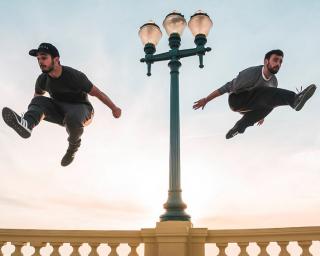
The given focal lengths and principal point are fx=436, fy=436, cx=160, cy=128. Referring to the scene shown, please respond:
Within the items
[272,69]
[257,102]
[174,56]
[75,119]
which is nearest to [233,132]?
[257,102]

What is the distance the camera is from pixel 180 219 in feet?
22.9

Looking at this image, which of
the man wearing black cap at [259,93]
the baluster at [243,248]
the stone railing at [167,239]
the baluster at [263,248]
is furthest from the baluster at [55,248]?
the man wearing black cap at [259,93]

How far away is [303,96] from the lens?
5.60 meters

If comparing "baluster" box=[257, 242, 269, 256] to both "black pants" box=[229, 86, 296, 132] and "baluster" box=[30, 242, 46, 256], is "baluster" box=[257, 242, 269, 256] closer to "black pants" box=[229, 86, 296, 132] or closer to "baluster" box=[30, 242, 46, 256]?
"black pants" box=[229, 86, 296, 132]

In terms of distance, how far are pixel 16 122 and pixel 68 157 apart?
3.70 feet

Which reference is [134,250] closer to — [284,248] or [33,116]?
[284,248]

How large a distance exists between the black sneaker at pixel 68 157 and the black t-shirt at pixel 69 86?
0.77 metres

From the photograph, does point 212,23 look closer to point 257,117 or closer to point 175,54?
point 175,54

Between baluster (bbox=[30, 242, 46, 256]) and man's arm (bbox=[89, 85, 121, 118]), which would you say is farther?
baluster (bbox=[30, 242, 46, 256])

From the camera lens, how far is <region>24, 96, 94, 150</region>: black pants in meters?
5.55

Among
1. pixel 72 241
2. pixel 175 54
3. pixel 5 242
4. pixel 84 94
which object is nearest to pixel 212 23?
pixel 175 54

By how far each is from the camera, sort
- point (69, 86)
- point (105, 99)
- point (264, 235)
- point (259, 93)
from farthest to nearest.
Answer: point (264, 235) → point (105, 99) → point (259, 93) → point (69, 86)

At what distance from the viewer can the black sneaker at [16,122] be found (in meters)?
5.11

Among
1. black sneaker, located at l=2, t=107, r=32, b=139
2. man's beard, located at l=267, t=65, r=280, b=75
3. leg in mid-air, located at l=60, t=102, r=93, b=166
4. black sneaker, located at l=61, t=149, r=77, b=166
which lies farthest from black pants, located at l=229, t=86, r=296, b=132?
black sneaker, located at l=2, t=107, r=32, b=139
